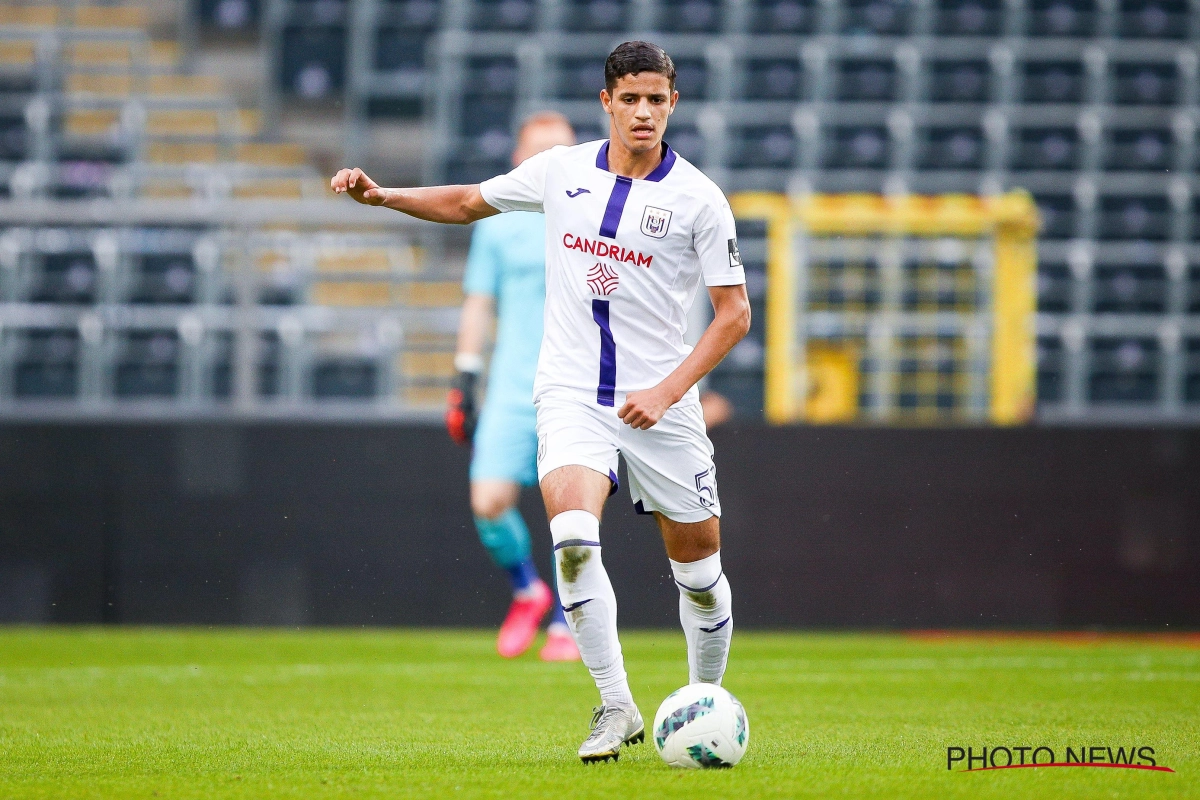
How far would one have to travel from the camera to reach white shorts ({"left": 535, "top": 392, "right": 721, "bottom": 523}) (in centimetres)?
416

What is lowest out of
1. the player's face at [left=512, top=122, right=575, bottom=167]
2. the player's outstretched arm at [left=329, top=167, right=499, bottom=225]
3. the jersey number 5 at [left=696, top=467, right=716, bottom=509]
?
the jersey number 5 at [left=696, top=467, right=716, bottom=509]

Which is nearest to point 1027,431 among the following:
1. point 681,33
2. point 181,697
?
point 181,697

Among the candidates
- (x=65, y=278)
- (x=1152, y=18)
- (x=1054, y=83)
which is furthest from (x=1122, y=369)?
(x=65, y=278)

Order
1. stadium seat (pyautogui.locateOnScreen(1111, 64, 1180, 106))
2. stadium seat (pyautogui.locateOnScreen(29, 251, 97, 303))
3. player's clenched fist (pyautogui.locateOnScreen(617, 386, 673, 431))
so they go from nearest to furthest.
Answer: player's clenched fist (pyautogui.locateOnScreen(617, 386, 673, 431)) < stadium seat (pyautogui.locateOnScreen(29, 251, 97, 303)) < stadium seat (pyautogui.locateOnScreen(1111, 64, 1180, 106))

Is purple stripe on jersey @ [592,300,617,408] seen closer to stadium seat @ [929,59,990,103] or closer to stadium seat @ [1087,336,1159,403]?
stadium seat @ [1087,336,1159,403]

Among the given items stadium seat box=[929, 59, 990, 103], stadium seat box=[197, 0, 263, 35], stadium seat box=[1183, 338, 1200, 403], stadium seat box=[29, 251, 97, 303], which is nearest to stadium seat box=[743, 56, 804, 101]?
stadium seat box=[929, 59, 990, 103]

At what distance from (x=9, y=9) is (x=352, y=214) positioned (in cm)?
917

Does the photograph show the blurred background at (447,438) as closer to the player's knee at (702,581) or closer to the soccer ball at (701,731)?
the player's knee at (702,581)

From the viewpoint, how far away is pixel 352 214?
30.3 feet

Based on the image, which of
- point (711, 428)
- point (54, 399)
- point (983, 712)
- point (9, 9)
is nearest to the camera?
point (983, 712)

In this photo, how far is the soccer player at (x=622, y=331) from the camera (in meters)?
4.09

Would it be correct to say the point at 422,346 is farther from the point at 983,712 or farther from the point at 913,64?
the point at 913,64

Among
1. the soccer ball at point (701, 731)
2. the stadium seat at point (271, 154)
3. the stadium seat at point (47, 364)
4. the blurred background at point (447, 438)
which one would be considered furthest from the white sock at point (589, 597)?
the stadium seat at point (271, 154)

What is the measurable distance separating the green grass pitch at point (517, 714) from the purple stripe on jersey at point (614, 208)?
4.55ft
